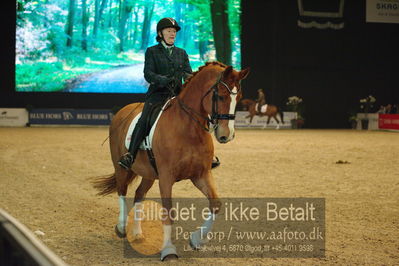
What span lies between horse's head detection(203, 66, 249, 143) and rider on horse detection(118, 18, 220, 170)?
2.17 feet

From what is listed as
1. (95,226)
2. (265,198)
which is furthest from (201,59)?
(95,226)

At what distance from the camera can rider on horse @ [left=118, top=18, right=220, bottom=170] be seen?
16.5 feet

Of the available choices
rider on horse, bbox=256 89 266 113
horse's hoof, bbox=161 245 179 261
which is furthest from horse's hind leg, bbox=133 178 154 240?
rider on horse, bbox=256 89 266 113

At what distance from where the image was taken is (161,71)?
Answer: 512 centimetres

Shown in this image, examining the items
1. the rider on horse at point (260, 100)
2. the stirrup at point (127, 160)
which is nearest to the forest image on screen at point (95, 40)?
the rider on horse at point (260, 100)

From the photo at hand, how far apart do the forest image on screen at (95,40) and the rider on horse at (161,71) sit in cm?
2006

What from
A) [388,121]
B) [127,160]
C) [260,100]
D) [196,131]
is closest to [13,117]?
[260,100]

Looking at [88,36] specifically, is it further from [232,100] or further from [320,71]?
[232,100]

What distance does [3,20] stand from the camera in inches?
1055

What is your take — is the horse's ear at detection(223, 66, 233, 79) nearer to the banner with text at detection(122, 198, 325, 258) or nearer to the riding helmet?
the riding helmet

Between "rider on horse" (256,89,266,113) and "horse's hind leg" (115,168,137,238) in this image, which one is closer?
"horse's hind leg" (115,168,137,238)

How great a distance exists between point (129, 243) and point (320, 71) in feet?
89.8

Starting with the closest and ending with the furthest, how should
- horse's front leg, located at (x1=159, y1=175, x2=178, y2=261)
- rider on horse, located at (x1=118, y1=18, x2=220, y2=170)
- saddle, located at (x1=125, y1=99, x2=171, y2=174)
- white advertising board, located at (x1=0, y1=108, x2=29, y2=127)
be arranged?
horse's front leg, located at (x1=159, y1=175, x2=178, y2=261), saddle, located at (x1=125, y1=99, x2=171, y2=174), rider on horse, located at (x1=118, y1=18, x2=220, y2=170), white advertising board, located at (x1=0, y1=108, x2=29, y2=127)

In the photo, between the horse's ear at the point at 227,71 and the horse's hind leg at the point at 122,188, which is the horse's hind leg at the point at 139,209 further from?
the horse's ear at the point at 227,71
